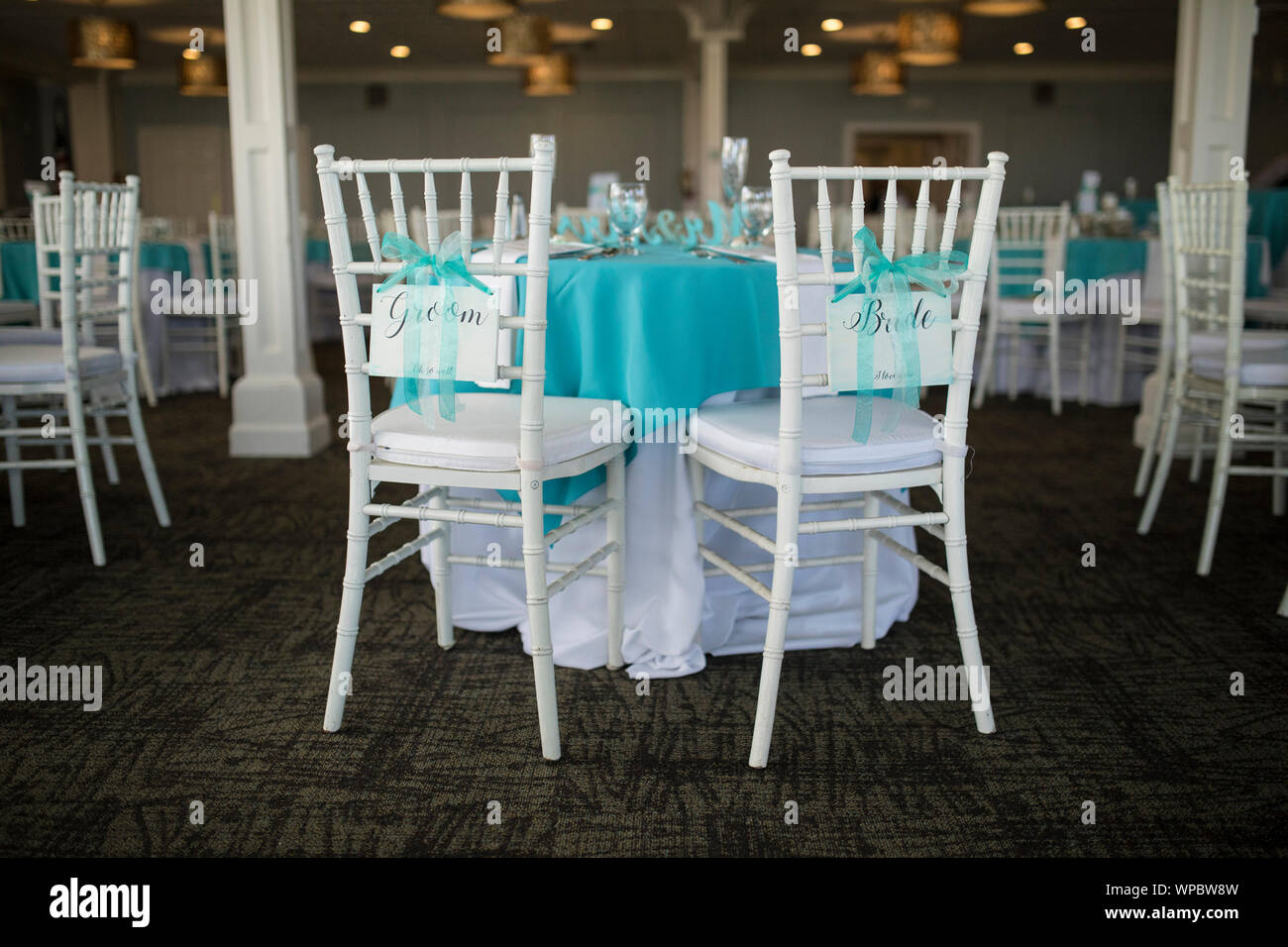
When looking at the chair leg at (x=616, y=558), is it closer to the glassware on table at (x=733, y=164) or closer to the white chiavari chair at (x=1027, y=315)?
the glassware on table at (x=733, y=164)

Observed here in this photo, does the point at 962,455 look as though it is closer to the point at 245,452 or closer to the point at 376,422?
the point at 376,422

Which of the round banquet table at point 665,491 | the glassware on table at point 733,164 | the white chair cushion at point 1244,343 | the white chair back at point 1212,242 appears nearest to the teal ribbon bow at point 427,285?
the round banquet table at point 665,491

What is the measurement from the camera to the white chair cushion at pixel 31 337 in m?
3.52

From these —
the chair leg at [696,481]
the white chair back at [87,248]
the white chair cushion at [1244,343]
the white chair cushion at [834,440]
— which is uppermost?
the white chair back at [87,248]

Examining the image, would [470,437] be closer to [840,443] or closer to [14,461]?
[840,443]

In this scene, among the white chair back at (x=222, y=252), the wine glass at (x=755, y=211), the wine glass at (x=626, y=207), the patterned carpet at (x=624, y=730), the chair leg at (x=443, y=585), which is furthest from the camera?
the white chair back at (x=222, y=252)

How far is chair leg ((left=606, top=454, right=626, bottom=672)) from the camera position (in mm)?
2266

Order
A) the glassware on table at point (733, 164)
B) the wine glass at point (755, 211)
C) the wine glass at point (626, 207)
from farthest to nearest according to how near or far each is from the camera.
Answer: the glassware on table at point (733, 164), the wine glass at point (755, 211), the wine glass at point (626, 207)

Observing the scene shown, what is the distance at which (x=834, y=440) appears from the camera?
6.31ft

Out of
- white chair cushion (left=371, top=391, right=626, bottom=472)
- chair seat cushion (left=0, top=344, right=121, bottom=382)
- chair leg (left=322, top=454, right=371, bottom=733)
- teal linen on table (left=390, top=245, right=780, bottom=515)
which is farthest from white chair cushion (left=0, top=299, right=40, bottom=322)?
chair leg (left=322, top=454, right=371, bottom=733)

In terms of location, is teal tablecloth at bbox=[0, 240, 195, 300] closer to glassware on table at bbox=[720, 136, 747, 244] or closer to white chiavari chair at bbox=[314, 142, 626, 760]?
glassware on table at bbox=[720, 136, 747, 244]

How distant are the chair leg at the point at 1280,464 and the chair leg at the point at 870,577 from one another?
4.61 ft

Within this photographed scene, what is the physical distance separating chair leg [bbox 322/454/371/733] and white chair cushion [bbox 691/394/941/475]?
2.16ft
